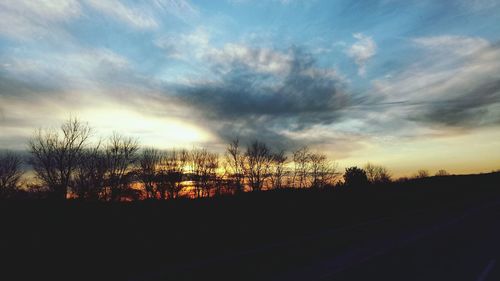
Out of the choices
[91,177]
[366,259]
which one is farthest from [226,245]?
[91,177]

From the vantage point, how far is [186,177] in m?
66.6

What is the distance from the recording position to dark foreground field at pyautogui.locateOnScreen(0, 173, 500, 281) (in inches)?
308

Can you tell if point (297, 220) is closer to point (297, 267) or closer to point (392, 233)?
point (392, 233)

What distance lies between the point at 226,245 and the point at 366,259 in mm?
5143

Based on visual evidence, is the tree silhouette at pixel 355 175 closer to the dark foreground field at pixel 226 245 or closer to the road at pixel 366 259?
the dark foreground field at pixel 226 245

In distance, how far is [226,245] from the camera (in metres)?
12.1

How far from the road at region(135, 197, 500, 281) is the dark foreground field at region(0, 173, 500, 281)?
1.0 inches

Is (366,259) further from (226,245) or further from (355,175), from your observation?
(355,175)

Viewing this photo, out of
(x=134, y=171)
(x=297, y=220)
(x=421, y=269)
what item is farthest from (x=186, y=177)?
(x=421, y=269)

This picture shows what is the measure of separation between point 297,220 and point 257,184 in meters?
52.5

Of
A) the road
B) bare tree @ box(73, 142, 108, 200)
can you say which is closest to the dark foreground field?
the road

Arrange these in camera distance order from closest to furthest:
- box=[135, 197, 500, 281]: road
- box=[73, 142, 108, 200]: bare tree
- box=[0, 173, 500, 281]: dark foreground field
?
box=[135, 197, 500, 281]: road < box=[0, 173, 500, 281]: dark foreground field < box=[73, 142, 108, 200]: bare tree

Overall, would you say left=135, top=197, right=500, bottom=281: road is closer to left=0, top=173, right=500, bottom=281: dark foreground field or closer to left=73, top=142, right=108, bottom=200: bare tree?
left=0, top=173, right=500, bottom=281: dark foreground field

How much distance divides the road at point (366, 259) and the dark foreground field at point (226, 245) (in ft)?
0.08
